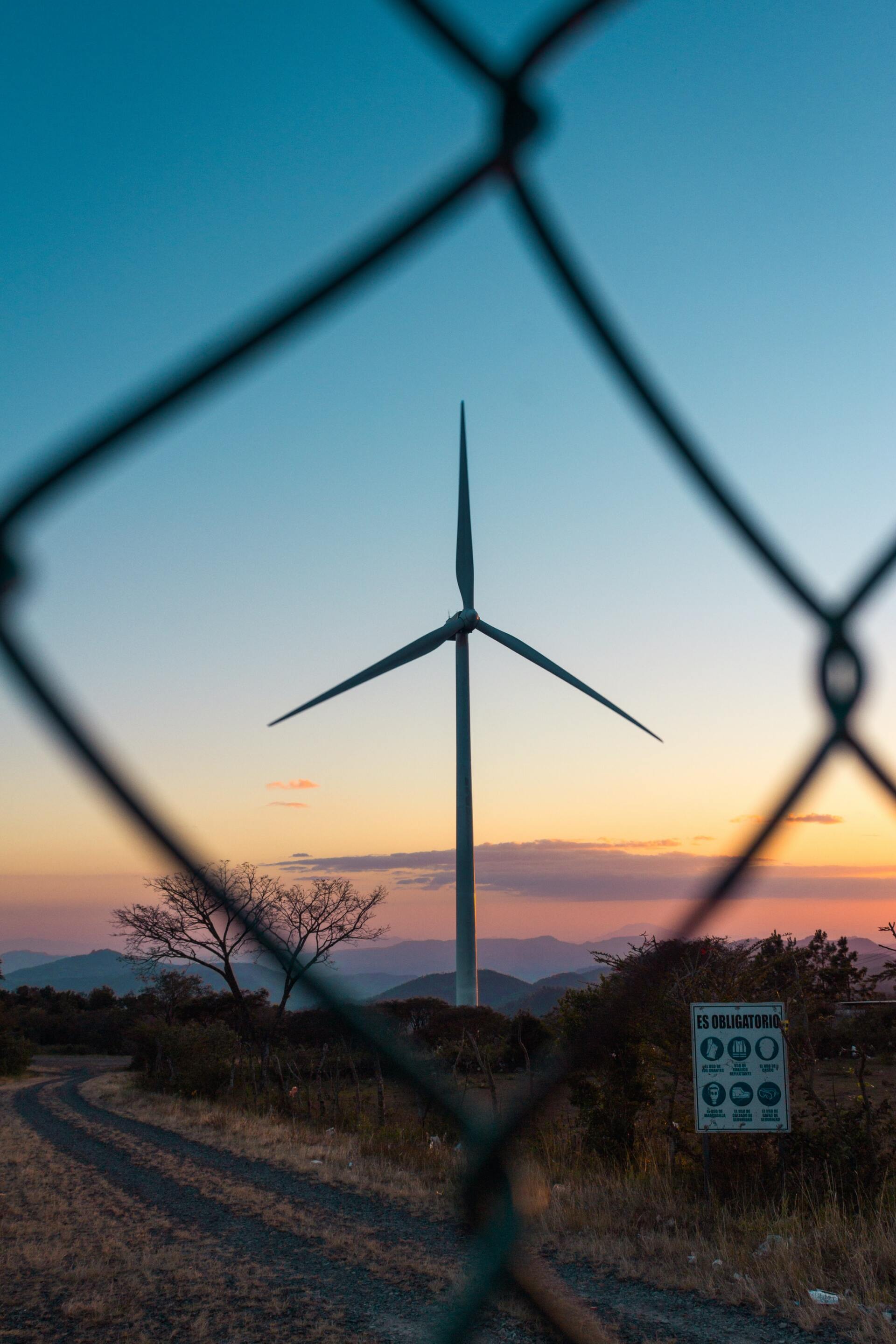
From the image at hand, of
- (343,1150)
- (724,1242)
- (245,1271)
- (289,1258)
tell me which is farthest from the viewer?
(343,1150)

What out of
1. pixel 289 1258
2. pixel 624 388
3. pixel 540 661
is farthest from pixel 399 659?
pixel 624 388

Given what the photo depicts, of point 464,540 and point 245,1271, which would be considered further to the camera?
point 464,540

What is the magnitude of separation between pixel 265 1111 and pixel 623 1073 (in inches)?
531

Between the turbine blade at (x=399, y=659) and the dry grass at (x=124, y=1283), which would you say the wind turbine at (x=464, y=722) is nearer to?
the turbine blade at (x=399, y=659)

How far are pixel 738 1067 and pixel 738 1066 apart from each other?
0.02 m

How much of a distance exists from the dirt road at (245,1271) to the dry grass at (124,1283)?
20mm

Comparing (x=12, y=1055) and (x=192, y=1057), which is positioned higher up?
(x=192, y=1057)

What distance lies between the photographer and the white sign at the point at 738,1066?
10164 mm

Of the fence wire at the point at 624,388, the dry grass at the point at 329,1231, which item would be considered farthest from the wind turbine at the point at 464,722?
the fence wire at the point at 624,388

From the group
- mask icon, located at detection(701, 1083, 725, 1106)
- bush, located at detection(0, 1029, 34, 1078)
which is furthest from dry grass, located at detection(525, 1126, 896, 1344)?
bush, located at detection(0, 1029, 34, 1078)

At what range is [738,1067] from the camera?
10336mm

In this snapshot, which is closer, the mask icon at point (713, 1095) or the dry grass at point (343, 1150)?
the mask icon at point (713, 1095)

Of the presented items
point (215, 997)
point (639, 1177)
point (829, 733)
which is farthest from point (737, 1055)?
point (215, 997)

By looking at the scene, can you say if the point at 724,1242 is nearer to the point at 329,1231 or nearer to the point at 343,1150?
the point at 329,1231
